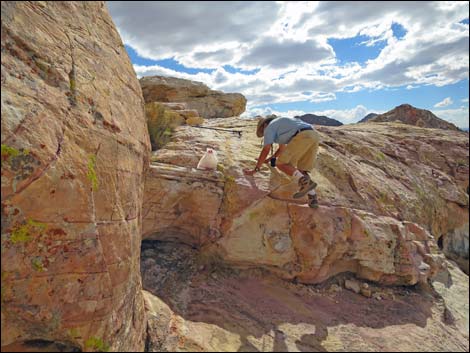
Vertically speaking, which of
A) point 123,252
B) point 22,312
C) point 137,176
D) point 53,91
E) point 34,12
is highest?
point 34,12

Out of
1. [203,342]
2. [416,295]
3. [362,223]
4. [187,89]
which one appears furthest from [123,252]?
[187,89]

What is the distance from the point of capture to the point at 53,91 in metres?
2.93

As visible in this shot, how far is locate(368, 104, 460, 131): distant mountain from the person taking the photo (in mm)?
25469

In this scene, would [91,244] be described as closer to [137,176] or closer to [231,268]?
[137,176]

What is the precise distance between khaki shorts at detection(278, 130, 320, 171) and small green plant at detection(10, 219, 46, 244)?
4254mm

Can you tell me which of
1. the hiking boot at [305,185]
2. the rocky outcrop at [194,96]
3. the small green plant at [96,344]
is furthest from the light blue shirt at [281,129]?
the rocky outcrop at [194,96]

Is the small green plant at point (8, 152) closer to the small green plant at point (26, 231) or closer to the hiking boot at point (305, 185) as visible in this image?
the small green plant at point (26, 231)

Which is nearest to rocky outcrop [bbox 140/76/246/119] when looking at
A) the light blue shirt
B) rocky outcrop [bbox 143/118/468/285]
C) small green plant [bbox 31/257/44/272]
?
rocky outcrop [bbox 143/118/468/285]

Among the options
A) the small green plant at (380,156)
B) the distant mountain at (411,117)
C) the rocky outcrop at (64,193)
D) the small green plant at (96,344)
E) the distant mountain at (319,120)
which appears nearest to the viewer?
the rocky outcrop at (64,193)

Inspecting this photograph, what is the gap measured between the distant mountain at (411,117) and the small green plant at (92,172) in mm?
25925

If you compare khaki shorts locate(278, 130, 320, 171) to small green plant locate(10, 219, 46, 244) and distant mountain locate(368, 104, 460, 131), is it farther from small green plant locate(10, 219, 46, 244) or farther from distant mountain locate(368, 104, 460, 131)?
distant mountain locate(368, 104, 460, 131)

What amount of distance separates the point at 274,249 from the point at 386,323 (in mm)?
2148

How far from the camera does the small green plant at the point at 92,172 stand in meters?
2.95

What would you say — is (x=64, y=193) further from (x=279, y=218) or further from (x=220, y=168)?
(x=279, y=218)
